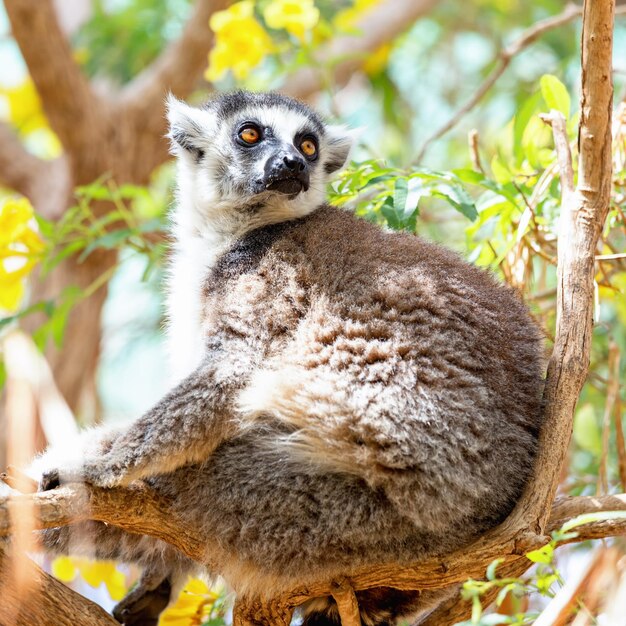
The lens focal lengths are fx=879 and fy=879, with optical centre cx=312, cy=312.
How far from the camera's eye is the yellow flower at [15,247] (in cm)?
431

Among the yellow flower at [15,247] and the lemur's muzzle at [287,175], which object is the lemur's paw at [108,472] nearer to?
the lemur's muzzle at [287,175]

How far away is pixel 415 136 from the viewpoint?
9375mm

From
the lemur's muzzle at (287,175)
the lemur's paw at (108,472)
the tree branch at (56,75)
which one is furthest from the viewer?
the tree branch at (56,75)

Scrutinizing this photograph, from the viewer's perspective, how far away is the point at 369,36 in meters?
7.74

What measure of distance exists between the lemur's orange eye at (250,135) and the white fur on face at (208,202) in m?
0.06

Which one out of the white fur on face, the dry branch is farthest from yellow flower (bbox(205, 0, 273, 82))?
the dry branch

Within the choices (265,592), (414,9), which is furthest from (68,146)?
(265,592)

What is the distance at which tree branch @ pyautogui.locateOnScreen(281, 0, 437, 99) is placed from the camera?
7.66 meters

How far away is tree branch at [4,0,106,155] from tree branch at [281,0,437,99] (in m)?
1.77

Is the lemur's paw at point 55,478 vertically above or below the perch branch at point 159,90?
below

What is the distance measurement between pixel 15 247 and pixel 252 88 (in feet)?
7.84

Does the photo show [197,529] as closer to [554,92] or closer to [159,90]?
Result: [554,92]

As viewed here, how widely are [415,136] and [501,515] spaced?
22.7ft

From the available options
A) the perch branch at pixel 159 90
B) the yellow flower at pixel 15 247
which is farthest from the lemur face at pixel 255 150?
the perch branch at pixel 159 90
